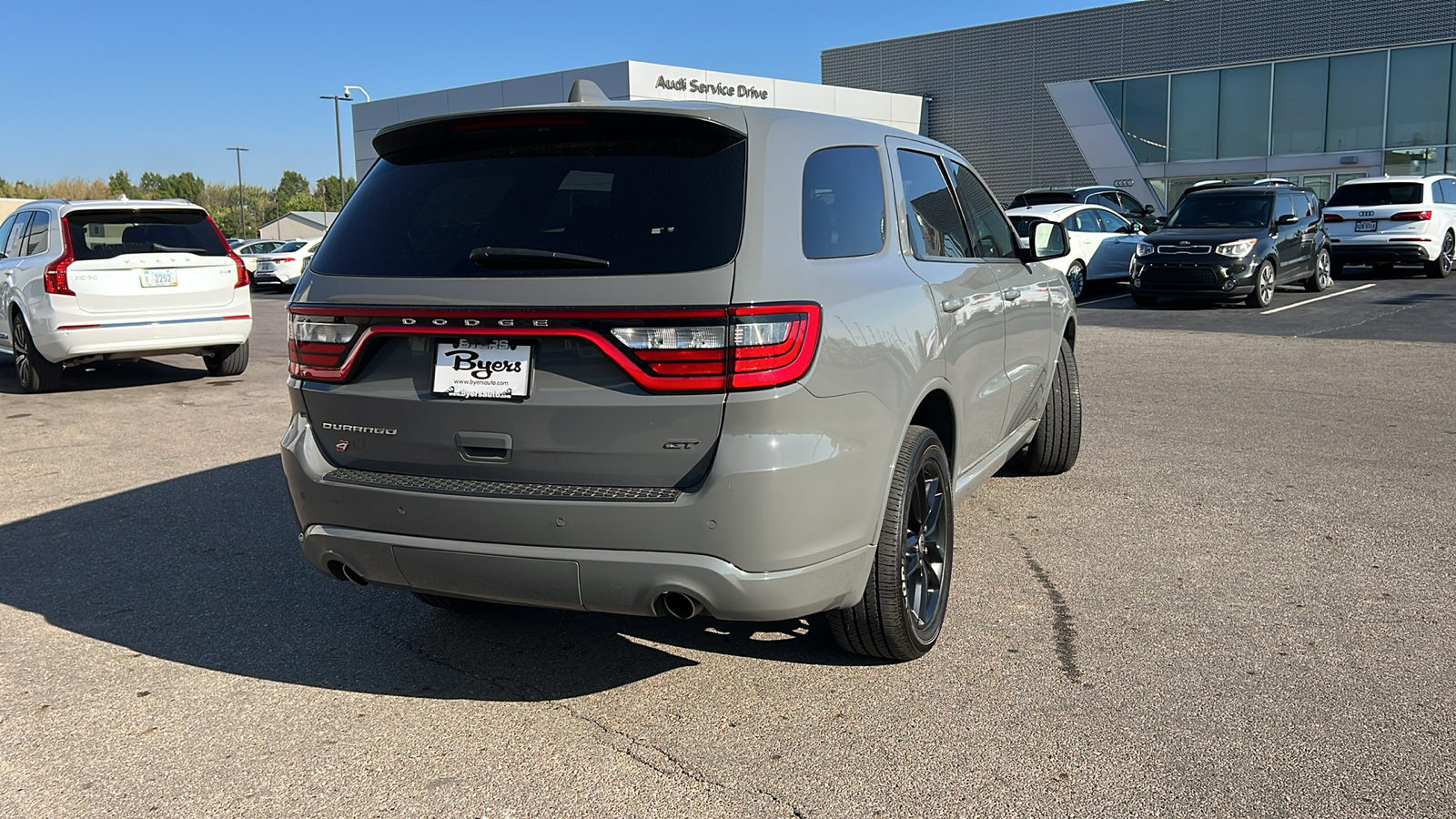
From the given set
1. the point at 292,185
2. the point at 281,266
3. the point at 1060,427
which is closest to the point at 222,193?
the point at 292,185

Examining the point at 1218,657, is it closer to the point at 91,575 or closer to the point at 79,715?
the point at 79,715

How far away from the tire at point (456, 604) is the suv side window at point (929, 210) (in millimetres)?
2074

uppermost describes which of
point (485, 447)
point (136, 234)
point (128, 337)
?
point (136, 234)

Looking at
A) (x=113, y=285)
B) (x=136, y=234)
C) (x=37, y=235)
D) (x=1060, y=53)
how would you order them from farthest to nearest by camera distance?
(x=1060, y=53)
(x=37, y=235)
(x=136, y=234)
(x=113, y=285)

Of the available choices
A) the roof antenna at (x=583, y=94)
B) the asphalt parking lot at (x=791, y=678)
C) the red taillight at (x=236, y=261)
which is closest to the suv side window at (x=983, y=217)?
the asphalt parking lot at (x=791, y=678)

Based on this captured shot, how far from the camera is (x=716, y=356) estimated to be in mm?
2961

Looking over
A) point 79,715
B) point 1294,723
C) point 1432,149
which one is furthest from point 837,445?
point 1432,149

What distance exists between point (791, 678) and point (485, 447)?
1.28 metres

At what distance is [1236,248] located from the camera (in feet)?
54.1

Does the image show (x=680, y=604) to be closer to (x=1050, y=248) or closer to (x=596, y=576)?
(x=596, y=576)

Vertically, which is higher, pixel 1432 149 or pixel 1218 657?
pixel 1432 149

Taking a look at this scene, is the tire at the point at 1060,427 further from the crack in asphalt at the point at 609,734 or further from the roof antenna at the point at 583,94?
the crack in asphalt at the point at 609,734

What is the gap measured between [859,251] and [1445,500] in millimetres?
4016

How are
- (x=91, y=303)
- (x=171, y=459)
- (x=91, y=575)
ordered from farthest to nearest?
1. (x=91, y=303)
2. (x=171, y=459)
3. (x=91, y=575)
